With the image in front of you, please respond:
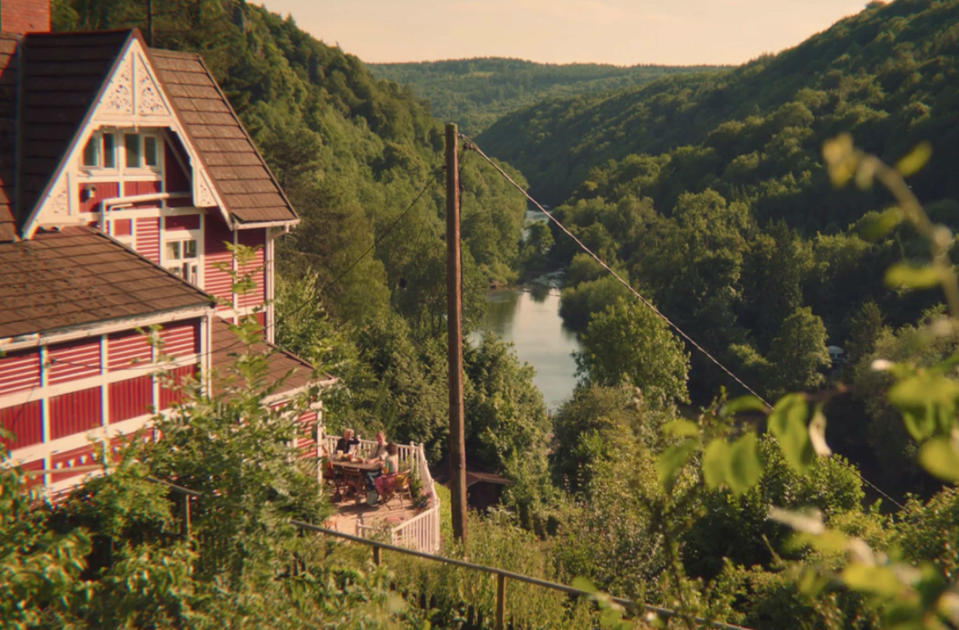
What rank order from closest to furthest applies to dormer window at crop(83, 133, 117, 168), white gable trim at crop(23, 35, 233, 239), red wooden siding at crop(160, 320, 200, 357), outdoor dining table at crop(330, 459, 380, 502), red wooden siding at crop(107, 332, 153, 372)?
red wooden siding at crop(107, 332, 153, 372), white gable trim at crop(23, 35, 233, 239), red wooden siding at crop(160, 320, 200, 357), dormer window at crop(83, 133, 117, 168), outdoor dining table at crop(330, 459, 380, 502)

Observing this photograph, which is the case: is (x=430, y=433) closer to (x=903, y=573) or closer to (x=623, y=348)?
(x=623, y=348)

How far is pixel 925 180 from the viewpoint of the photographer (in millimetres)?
67625

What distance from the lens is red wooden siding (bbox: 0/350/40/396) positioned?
9.89 metres

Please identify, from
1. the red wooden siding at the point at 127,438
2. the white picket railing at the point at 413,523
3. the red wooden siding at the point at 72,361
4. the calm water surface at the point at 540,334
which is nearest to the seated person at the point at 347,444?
the white picket railing at the point at 413,523

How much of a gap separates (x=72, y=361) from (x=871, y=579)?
11.1m

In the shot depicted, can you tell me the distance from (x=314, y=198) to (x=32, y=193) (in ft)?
107

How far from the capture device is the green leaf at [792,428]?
1147 millimetres

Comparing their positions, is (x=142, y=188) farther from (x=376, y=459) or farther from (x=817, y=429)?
(x=817, y=429)

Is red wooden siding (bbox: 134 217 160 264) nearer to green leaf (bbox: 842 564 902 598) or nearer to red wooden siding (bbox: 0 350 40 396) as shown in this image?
red wooden siding (bbox: 0 350 40 396)

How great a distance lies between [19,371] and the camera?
395 inches

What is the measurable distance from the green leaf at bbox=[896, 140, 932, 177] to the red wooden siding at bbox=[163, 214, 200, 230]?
14.2 m

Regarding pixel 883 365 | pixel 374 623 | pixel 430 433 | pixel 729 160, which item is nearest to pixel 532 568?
pixel 374 623

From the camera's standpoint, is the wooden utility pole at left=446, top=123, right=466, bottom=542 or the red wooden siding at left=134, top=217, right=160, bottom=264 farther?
the red wooden siding at left=134, top=217, right=160, bottom=264

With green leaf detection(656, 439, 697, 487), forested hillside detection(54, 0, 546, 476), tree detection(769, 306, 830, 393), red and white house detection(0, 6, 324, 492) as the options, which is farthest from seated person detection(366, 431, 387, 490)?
tree detection(769, 306, 830, 393)
